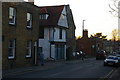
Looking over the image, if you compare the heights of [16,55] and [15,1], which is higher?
[15,1]

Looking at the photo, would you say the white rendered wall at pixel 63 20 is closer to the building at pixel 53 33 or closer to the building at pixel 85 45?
the building at pixel 53 33

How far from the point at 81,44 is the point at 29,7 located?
44.8 metres

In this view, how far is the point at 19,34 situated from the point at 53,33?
1698cm

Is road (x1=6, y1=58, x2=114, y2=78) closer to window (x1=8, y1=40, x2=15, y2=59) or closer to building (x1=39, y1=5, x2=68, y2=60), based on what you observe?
window (x1=8, y1=40, x2=15, y2=59)

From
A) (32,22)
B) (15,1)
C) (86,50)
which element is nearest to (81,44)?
Result: (86,50)

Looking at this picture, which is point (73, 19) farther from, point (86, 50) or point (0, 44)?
point (0, 44)

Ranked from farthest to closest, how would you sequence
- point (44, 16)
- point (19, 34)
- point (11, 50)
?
point (44, 16), point (19, 34), point (11, 50)

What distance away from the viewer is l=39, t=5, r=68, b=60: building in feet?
142

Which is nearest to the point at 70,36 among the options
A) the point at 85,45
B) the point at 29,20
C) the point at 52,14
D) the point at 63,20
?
the point at 63,20

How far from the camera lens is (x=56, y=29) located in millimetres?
44125

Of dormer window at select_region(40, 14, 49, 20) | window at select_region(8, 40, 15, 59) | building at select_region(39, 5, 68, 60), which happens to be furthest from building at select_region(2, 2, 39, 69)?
dormer window at select_region(40, 14, 49, 20)

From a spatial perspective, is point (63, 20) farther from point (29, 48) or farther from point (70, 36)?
point (29, 48)

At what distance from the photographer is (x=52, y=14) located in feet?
151

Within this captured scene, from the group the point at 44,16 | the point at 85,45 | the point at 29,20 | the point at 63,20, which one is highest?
the point at 44,16
